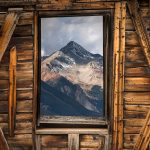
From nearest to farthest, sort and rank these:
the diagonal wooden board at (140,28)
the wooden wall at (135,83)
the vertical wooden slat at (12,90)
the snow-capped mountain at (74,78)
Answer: the diagonal wooden board at (140,28)
the wooden wall at (135,83)
the vertical wooden slat at (12,90)
the snow-capped mountain at (74,78)

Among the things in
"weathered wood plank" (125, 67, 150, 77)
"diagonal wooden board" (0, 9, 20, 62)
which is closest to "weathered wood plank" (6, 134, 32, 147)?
"diagonal wooden board" (0, 9, 20, 62)

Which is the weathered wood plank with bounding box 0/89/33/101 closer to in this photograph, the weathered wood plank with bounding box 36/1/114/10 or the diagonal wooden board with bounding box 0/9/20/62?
the diagonal wooden board with bounding box 0/9/20/62

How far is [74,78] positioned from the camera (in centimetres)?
709

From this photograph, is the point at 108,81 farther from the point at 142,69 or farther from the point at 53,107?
the point at 53,107

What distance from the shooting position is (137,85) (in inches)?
217

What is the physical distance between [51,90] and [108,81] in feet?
6.39

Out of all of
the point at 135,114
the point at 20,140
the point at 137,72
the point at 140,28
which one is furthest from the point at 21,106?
the point at 140,28

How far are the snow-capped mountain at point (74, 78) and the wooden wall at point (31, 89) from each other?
703 mm

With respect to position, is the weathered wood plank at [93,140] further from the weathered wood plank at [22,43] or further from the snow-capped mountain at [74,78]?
the weathered wood plank at [22,43]

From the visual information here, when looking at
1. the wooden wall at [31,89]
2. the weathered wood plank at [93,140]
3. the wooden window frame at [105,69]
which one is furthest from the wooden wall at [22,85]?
the weathered wood plank at [93,140]

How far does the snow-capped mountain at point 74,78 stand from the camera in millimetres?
6672

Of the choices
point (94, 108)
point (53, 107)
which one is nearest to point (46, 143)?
point (53, 107)

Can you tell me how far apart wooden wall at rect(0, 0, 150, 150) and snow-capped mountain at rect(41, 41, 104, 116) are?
0.70 metres

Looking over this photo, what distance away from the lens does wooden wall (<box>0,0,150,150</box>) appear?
5492 mm
